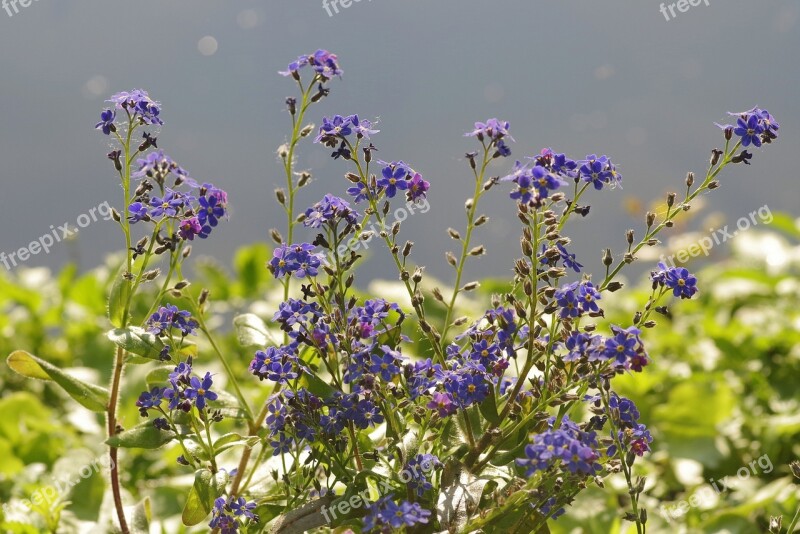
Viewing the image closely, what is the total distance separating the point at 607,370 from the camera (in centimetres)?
141

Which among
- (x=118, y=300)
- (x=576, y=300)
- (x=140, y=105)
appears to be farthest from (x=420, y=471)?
(x=140, y=105)

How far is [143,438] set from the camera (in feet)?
5.28

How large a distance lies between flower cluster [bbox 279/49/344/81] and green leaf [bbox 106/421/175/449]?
0.69 meters

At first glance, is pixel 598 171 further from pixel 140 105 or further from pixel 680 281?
pixel 140 105

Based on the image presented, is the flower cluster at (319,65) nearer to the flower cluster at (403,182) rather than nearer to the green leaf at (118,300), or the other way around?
the flower cluster at (403,182)

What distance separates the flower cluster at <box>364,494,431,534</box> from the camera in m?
1.29

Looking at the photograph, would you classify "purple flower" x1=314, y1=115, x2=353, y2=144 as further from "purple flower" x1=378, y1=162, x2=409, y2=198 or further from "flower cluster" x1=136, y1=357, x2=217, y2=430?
"flower cluster" x1=136, y1=357, x2=217, y2=430

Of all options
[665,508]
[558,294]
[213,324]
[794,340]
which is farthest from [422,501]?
[213,324]

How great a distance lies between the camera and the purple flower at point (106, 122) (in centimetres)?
163

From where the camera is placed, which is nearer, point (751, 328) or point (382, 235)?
point (382, 235)

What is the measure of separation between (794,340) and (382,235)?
6.82 ft

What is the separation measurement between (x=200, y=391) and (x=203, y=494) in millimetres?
194

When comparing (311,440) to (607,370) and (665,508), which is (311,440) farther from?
(665,508)

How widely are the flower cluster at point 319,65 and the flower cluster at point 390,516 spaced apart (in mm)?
761
